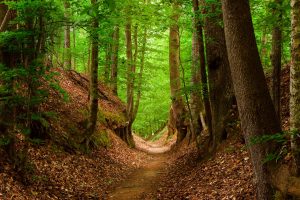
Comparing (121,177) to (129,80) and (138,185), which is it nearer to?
(138,185)

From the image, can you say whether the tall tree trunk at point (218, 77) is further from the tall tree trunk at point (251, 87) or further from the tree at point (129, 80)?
the tree at point (129, 80)

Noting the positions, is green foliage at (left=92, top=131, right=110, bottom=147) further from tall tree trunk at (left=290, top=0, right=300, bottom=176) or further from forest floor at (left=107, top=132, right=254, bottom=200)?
tall tree trunk at (left=290, top=0, right=300, bottom=176)

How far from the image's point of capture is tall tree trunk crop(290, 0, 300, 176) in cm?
447

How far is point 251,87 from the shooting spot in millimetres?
5695

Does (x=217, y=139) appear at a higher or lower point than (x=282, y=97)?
lower

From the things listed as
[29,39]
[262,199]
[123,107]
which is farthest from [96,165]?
[123,107]

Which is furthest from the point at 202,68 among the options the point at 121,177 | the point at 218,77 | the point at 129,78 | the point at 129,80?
the point at 129,80

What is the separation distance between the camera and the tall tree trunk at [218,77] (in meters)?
10.7

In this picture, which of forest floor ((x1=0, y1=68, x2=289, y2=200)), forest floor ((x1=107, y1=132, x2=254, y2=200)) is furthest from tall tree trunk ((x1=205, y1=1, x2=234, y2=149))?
forest floor ((x1=107, y1=132, x2=254, y2=200))

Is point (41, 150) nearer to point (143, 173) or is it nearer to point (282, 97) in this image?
point (143, 173)

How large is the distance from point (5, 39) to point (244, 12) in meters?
5.31

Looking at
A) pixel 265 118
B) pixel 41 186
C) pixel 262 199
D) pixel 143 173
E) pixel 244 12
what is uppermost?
pixel 244 12

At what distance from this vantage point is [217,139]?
Answer: 448 inches

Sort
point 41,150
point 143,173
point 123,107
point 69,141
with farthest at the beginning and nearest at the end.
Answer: point 123,107 → point 143,173 → point 69,141 → point 41,150
